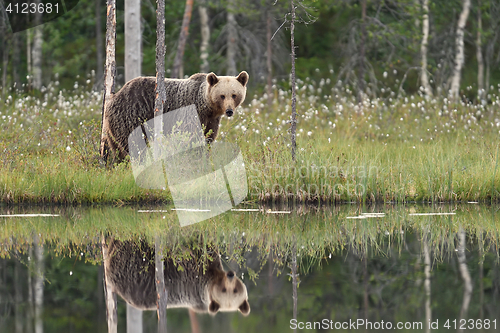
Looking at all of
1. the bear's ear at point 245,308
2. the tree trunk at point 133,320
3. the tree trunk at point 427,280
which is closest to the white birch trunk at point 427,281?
the tree trunk at point 427,280

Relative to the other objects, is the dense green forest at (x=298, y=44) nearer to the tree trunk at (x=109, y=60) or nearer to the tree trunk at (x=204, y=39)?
the tree trunk at (x=204, y=39)

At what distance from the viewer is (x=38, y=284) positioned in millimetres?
4938

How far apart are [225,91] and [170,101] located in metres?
0.93

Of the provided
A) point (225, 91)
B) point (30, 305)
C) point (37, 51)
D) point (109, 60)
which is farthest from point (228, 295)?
point (37, 51)

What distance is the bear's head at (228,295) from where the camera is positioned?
4266 millimetres

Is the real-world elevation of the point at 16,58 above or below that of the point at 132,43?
above

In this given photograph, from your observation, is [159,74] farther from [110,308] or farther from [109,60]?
[110,308]

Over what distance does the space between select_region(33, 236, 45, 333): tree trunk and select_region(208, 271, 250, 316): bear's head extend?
3.47 feet

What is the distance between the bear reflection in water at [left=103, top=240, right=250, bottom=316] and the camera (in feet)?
14.4

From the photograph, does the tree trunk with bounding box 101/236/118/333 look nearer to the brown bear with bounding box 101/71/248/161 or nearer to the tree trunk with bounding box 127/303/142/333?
the tree trunk with bounding box 127/303/142/333

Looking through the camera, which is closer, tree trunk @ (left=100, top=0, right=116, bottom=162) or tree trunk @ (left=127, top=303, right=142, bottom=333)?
tree trunk @ (left=127, top=303, right=142, bottom=333)

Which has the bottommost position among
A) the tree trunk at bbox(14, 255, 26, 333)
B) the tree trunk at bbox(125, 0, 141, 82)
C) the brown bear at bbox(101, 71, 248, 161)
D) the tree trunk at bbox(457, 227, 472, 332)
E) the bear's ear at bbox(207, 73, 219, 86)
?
the tree trunk at bbox(457, 227, 472, 332)

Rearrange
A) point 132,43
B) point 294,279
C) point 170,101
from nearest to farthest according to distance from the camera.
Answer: point 294,279
point 170,101
point 132,43

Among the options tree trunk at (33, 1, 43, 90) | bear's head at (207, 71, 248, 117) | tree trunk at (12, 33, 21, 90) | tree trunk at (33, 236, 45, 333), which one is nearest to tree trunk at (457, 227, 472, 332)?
tree trunk at (33, 236, 45, 333)
